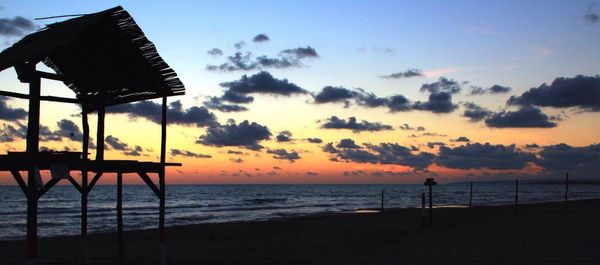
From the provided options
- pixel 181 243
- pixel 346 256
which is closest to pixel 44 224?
pixel 181 243

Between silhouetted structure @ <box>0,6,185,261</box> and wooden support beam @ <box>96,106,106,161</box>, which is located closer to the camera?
silhouetted structure @ <box>0,6,185,261</box>

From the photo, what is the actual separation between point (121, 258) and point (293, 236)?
33.9ft

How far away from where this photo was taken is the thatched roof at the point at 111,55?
12.0m

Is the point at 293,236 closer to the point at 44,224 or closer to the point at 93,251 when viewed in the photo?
the point at 93,251

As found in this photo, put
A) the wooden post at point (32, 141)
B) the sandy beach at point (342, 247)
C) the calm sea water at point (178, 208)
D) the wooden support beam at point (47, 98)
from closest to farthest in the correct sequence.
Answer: the wooden post at point (32, 141) → the wooden support beam at point (47, 98) → the sandy beach at point (342, 247) → the calm sea water at point (178, 208)

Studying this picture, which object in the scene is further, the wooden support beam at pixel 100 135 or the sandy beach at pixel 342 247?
the sandy beach at pixel 342 247

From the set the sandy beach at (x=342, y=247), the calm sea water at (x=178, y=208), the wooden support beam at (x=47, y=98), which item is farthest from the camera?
the calm sea water at (x=178, y=208)

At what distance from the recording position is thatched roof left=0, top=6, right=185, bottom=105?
39.4ft

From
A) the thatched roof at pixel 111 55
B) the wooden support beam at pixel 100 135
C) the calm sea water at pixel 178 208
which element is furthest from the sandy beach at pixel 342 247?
the calm sea water at pixel 178 208

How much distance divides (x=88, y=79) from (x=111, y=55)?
2.48 ft

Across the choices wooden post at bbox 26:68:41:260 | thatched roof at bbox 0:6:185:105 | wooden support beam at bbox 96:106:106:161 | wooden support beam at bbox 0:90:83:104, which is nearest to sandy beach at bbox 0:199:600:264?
wooden support beam at bbox 96:106:106:161

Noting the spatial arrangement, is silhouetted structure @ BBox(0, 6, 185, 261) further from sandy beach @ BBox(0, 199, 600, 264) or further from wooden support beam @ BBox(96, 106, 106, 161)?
sandy beach @ BBox(0, 199, 600, 264)

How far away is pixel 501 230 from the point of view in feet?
73.7

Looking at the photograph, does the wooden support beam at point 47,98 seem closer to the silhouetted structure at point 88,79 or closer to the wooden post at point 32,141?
the silhouetted structure at point 88,79
